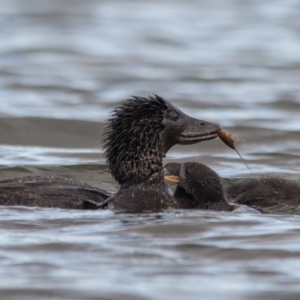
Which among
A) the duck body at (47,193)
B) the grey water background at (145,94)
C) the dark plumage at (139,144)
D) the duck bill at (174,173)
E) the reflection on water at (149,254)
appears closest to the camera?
the reflection on water at (149,254)

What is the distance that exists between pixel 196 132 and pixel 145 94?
29.1ft

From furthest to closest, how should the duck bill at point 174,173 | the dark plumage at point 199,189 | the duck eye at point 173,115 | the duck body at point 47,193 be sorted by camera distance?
the duck eye at point 173,115 → the duck bill at point 174,173 → the dark plumage at point 199,189 → the duck body at point 47,193

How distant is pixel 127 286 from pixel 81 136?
886cm

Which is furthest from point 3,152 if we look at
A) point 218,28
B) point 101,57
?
point 218,28

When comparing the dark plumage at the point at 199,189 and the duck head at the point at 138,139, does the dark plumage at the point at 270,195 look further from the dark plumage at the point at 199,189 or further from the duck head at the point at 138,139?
the duck head at the point at 138,139

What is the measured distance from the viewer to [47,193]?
1220cm

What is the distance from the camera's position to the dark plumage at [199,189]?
12.2 m

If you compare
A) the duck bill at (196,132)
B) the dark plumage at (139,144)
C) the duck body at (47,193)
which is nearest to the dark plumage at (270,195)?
the duck bill at (196,132)

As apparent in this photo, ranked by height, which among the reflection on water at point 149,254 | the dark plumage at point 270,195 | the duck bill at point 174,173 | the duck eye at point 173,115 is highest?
the duck eye at point 173,115

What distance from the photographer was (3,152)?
16516mm

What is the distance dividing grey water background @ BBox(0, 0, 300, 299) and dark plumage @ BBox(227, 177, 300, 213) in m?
0.53

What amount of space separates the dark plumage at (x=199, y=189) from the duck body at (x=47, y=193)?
0.74 metres

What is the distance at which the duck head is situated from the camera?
12.4 meters

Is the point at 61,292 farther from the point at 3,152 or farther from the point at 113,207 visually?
the point at 3,152
